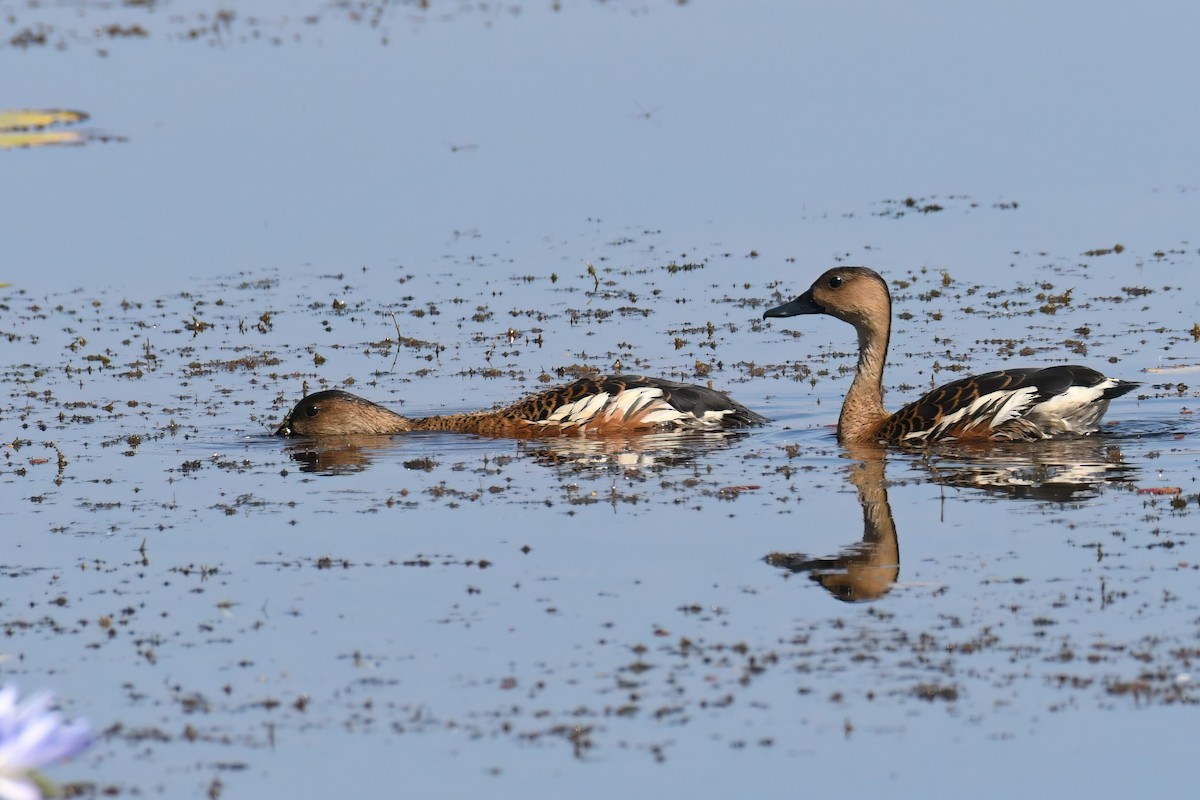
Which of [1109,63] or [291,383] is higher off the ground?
[1109,63]

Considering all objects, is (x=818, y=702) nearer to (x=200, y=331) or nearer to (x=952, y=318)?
(x=952, y=318)

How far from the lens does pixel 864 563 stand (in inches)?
400

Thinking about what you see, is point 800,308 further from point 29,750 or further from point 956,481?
point 29,750

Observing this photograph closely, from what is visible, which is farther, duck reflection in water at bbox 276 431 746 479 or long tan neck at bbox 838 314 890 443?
long tan neck at bbox 838 314 890 443

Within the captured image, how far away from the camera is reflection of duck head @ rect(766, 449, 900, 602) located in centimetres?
966

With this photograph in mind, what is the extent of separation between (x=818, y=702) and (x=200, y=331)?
11.3 meters

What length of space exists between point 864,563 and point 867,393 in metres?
4.23

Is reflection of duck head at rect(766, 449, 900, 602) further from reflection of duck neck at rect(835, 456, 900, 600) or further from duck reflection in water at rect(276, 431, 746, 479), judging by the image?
duck reflection in water at rect(276, 431, 746, 479)

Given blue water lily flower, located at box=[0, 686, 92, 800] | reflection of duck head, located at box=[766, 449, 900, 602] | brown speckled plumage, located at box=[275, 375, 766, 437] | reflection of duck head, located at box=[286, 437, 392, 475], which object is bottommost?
reflection of duck head, located at box=[766, 449, 900, 602]

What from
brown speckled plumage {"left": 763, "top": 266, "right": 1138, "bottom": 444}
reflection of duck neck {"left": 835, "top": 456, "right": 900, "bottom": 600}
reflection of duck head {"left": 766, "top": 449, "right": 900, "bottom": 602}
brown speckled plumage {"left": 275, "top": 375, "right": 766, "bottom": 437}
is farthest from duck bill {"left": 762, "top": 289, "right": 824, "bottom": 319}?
reflection of duck head {"left": 766, "top": 449, "right": 900, "bottom": 602}

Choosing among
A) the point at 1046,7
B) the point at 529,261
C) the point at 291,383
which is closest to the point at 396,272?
the point at 529,261

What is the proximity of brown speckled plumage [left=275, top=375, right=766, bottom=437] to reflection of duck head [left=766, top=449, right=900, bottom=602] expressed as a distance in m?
2.65

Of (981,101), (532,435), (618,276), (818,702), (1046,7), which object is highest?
(1046,7)

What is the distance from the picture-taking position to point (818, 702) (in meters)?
7.92
